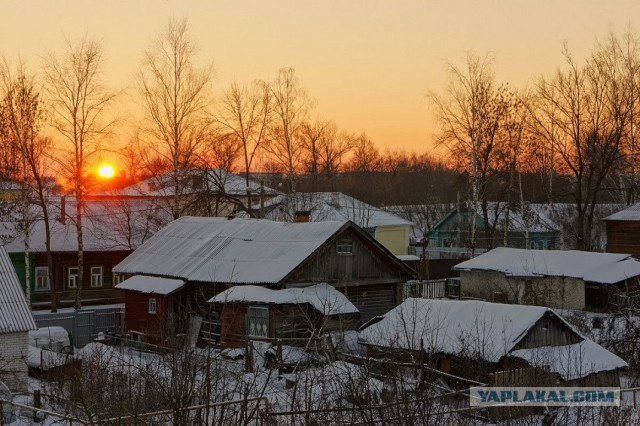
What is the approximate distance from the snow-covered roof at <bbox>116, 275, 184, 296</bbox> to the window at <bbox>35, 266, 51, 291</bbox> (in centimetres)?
953

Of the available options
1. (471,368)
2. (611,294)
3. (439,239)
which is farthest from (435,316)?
(439,239)

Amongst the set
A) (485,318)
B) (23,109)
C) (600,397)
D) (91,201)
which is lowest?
(600,397)

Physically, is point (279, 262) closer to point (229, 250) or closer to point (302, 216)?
point (229, 250)

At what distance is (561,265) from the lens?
30734 mm

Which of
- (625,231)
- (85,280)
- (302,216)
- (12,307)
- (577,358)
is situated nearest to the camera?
(577,358)

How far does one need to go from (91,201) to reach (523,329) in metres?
28.7

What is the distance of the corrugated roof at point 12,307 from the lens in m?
18.6

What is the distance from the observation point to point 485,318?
56.3 ft

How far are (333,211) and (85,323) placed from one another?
23792 millimetres

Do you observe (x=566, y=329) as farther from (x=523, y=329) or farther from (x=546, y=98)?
(x=546, y=98)

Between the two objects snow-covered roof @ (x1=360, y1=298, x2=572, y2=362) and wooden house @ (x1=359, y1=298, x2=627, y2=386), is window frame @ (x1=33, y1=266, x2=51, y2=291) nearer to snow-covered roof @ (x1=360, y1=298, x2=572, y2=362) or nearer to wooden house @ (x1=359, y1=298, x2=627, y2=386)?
snow-covered roof @ (x1=360, y1=298, x2=572, y2=362)

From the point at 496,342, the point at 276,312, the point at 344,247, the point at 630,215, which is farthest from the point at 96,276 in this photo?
the point at 630,215

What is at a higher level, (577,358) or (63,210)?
(63,210)

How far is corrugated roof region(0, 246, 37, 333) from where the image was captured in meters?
18.6
